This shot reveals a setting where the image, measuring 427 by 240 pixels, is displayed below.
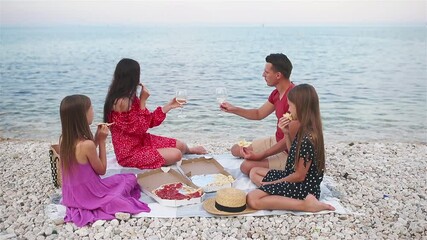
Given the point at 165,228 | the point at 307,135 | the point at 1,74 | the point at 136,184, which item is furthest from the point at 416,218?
the point at 1,74

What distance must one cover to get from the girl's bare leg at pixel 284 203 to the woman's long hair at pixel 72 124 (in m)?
1.88

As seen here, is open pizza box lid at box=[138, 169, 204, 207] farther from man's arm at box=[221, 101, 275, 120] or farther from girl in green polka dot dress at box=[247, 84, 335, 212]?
man's arm at box=[221, 101, 275, 120]

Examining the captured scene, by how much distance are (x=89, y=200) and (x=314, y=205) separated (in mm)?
2348

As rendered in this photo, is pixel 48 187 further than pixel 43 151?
No

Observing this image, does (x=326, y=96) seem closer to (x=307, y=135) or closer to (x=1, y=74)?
(x=307, y=135)

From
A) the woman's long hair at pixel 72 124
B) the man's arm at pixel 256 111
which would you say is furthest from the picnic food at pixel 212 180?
the woman's long hair at pixel 72 124

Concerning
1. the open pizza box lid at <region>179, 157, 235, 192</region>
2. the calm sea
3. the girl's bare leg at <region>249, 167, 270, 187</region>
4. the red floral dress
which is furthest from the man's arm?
the calm sea

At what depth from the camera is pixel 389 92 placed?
1797 centimetres

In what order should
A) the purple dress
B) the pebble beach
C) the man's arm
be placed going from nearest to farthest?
the pebble beach < the purple dress < the man's arm

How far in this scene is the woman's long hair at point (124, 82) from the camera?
18.6 feet

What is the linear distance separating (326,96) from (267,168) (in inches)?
485

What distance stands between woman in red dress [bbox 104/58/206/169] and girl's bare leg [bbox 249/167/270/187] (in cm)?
114

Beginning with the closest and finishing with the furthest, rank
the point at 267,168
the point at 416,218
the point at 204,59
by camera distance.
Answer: the point at 416,218, the point at 267,168, the point at 204,59

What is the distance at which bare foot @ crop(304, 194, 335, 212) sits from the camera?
4.80 meters
